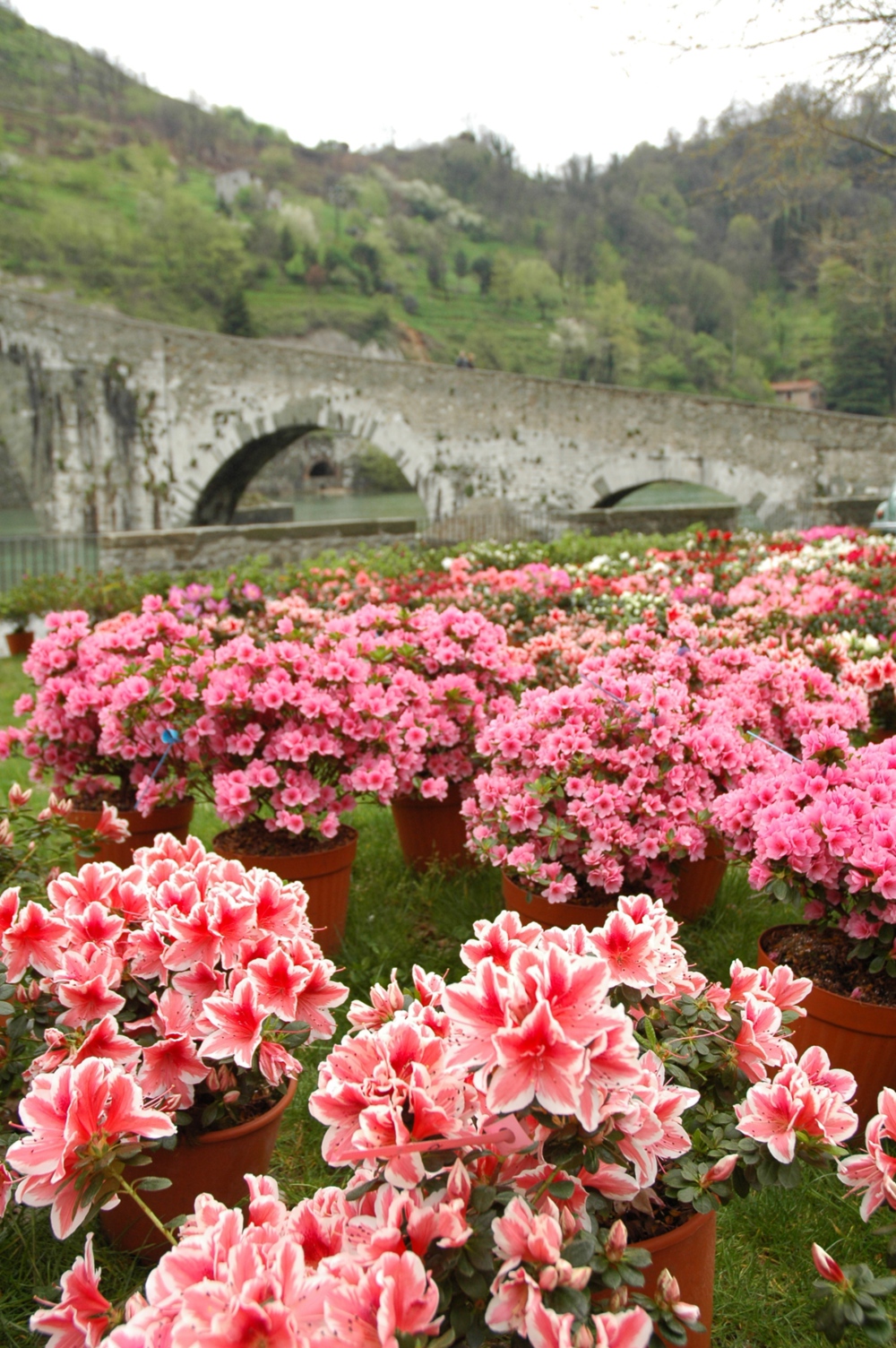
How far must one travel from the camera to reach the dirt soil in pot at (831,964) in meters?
2.07

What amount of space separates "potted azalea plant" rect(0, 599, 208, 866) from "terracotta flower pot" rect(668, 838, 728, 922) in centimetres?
168

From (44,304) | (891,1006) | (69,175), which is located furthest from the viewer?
(69,175)

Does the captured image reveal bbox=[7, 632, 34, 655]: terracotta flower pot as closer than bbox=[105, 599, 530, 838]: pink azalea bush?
No

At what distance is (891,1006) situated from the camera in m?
1.98

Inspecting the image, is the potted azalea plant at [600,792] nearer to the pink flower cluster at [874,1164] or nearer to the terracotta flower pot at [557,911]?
the terracotta flower pot at [557,911]

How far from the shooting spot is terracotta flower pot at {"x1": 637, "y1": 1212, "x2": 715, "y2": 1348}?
1.17 meters

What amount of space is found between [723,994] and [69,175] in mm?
80025

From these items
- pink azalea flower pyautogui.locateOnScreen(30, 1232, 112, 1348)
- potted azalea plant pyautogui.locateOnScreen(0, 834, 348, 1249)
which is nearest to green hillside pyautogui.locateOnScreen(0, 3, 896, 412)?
potted azalea plant pyautogui.locateOnScreen(0, 834, 348, 1249)

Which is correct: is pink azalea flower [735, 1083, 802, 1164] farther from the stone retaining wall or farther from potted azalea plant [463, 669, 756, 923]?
the stone retaining wall

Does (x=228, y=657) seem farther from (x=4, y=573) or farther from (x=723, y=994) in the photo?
(x=4, y=573)

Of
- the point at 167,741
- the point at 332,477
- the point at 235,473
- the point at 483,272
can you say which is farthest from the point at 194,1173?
the point at 483,272

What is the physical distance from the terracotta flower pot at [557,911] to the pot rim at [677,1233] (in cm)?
126

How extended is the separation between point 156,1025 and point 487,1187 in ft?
2.34

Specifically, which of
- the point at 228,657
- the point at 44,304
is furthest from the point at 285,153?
the point at 228,657
